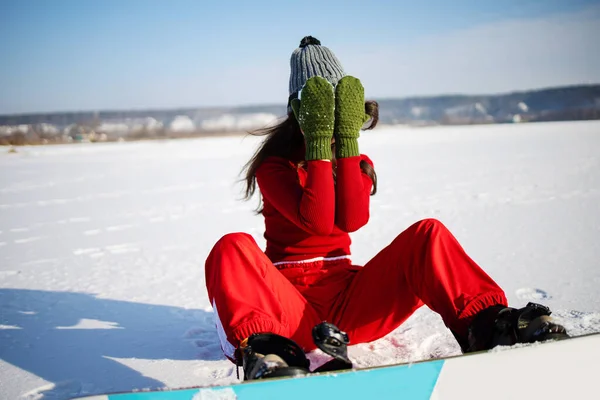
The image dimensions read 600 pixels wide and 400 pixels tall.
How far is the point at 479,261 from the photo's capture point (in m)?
3.46

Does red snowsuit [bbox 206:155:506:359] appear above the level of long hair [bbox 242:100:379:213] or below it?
below

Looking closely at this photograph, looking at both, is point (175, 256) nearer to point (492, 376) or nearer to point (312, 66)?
point (312, 66)

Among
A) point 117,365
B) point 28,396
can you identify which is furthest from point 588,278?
point 28,396

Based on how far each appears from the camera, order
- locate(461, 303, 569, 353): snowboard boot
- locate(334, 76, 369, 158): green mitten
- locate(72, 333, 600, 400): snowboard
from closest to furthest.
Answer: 1. locate(72, 333, 600, 400): snowboard
2. locate(461, 303, 569, 353): snowboard boot
3. locate(334, 76, 369, 158): green mitten

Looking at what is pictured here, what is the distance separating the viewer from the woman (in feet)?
4.78

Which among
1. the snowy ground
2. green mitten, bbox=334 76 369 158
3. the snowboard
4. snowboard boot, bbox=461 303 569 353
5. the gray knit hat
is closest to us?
the snowboard

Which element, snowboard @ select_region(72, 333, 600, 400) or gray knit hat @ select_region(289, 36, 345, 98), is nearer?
snowboard @ select_region(72, 333, 600, 400)

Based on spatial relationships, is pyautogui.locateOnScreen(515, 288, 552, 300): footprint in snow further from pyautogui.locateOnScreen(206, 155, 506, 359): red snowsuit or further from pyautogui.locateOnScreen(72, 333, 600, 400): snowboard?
pyautogui.locateOnScreen(72, 333, 600, 400): snowboard

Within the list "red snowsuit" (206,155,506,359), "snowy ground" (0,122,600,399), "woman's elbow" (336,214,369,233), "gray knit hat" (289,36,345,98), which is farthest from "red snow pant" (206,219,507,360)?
"gray knit hat" (289,36,345,98)

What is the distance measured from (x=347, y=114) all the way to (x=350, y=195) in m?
0.27

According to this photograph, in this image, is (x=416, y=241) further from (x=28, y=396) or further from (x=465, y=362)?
(x=28, y=396)

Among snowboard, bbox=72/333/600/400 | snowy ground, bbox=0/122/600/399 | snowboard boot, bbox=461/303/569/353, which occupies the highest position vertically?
snowboard boot, bbox=461/303/569/353

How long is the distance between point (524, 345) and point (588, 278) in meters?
1.99

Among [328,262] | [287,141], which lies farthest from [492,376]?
[287,141]
